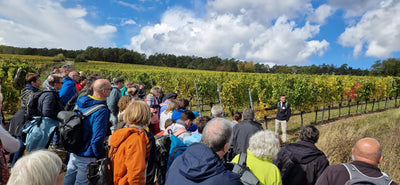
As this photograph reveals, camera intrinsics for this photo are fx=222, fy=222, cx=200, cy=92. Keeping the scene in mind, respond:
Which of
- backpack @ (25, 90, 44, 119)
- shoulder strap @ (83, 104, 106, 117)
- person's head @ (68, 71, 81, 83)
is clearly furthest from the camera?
person's head @ (68, 71, 81, 83)

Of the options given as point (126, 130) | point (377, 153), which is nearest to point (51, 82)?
point (126, 130)

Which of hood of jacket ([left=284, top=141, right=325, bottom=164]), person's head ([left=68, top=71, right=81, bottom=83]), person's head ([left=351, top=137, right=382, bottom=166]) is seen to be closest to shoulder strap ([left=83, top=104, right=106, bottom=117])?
hood of jacket ([left=284, top=141, right=325, bottom=164])

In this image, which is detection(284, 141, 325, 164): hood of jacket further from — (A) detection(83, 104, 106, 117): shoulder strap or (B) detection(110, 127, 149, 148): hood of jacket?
(A) detection(83, 104, 106, 117): shoulder strap

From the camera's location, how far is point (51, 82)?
123 inches

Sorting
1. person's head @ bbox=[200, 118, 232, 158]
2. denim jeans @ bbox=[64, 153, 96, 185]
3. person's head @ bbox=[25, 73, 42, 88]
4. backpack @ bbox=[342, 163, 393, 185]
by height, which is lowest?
denim jeans @ bbox=[64, 153, 96, 185]

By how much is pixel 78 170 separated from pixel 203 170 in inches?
69.0

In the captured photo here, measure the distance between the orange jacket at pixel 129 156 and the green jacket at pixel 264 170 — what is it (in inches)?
38.5

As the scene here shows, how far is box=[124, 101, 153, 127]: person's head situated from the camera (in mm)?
2201

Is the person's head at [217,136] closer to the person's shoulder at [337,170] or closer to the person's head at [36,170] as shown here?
the person's head at [36,170]

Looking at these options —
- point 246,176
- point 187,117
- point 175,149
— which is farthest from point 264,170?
point 187,117

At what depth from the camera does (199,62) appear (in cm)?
7406

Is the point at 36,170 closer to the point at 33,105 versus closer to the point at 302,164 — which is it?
the point at 33,105

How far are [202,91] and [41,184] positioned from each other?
43.3ft

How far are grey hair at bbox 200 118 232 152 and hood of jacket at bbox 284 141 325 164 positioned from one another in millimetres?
1457
